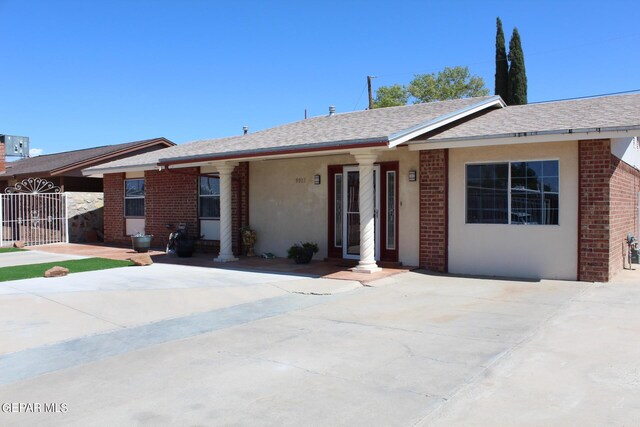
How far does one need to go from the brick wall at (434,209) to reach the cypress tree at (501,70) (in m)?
19.0

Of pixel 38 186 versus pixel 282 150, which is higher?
pixel 282 150

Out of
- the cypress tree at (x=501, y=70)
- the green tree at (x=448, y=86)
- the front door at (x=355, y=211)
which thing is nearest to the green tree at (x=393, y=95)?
the green tree at (x=448, y=86)

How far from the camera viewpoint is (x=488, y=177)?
10.7 metres

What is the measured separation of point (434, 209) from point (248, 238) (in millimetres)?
5276

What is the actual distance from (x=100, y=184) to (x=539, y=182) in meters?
19.1

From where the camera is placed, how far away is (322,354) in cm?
552

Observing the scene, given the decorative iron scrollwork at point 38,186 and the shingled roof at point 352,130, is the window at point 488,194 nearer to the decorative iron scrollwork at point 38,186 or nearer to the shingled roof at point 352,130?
the shingled roof at point 352,130

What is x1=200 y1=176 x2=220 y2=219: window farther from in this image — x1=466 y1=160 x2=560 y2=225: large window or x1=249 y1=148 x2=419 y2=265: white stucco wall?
x1=466 y1=160 x2=560 y2=225: large window

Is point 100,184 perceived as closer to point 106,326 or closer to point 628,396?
point 106,326

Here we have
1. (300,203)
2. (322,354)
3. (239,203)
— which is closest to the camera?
(322,354)

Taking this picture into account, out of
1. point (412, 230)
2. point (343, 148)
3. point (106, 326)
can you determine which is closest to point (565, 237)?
point (412, 230)

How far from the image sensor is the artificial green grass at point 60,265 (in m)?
10.6

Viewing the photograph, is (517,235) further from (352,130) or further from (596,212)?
(352,130)

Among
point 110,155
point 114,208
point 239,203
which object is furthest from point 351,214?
point 110,155
